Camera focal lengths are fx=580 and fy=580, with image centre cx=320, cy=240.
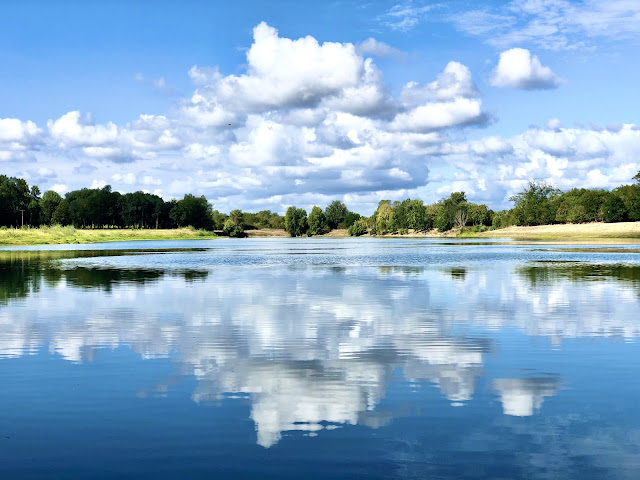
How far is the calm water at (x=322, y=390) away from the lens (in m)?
8.83

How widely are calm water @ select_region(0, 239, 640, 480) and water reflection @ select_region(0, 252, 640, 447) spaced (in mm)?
91

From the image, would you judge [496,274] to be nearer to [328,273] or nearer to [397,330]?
[328,273]

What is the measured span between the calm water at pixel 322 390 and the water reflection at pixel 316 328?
9 centimetres

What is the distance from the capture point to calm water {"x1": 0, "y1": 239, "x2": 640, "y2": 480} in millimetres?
8828

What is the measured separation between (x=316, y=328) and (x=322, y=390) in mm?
8213

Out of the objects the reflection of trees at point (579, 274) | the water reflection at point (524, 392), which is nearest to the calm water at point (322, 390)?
the water reflection at point (524, 392)

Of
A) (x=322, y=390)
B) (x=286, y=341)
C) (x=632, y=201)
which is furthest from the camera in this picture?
(x=632, y=201)

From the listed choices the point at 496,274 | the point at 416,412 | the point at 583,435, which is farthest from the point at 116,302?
the point at 496,274

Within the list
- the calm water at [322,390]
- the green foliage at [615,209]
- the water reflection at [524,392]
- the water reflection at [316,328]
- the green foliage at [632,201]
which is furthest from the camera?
the green foliage at [615,209]

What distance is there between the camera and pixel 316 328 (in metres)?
20.7

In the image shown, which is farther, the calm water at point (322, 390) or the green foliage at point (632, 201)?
the green foliage at point (632, 201)

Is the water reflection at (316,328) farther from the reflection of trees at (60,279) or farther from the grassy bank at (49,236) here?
the grassy bank at (49,236)

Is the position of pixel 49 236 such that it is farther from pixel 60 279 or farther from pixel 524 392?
pixel 524 392

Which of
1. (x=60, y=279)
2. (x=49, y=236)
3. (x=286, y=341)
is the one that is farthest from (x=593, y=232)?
(x=286, y=341)
